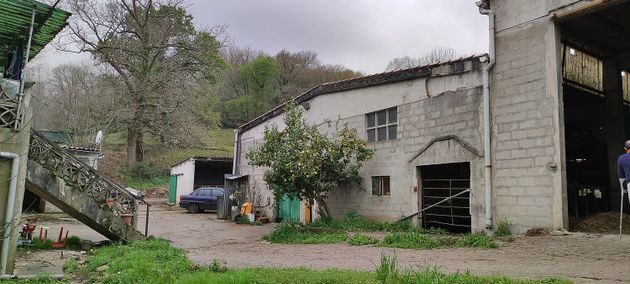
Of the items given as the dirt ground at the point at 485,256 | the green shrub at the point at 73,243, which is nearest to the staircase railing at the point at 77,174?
the green shrub at the point at 73,243

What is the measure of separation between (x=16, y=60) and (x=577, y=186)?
51.4ft

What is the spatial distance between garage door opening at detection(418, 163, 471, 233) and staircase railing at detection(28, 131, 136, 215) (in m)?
8.31

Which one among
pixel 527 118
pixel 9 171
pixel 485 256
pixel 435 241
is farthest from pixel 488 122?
pixel 9 171

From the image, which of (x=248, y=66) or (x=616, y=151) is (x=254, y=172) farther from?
(x=248, y=66)

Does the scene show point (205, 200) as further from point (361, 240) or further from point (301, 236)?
point (361, 240)

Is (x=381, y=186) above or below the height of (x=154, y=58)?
below

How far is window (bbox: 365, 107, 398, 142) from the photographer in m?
14.7

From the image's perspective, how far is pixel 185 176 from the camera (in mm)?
30672

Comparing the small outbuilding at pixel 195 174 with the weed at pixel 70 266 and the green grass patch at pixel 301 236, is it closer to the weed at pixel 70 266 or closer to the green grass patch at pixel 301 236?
the green grass patch at pixel 301 236

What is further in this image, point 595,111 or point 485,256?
point 595,111

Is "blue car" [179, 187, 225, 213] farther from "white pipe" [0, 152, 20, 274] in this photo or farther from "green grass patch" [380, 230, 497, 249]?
"white pipe" [0, 152, 20, 274]

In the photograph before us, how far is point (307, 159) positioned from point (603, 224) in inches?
311

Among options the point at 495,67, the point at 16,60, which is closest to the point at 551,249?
the point at 495,67

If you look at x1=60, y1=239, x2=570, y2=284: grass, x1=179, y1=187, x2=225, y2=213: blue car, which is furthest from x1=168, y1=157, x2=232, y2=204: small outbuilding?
x1=60, y1=239, x2=570, y2=284: grass
